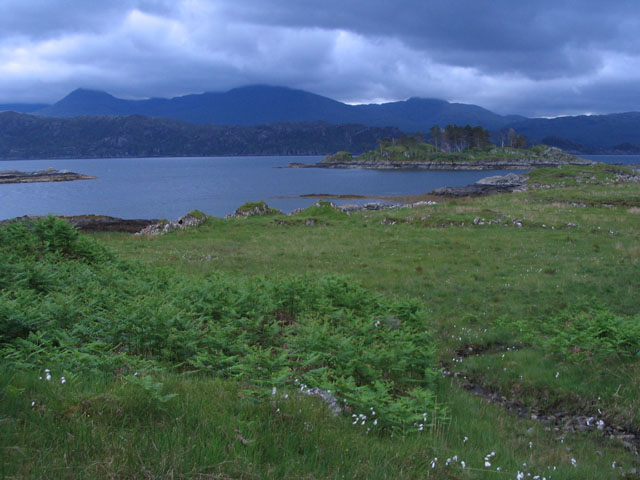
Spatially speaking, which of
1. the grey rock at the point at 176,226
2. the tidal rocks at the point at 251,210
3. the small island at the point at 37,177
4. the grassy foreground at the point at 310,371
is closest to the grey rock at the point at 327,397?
the grassy foreground at the point at 310,371

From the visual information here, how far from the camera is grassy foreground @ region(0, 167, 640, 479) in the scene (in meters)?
4.66

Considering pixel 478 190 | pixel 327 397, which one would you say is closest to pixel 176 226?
pixel 327 397

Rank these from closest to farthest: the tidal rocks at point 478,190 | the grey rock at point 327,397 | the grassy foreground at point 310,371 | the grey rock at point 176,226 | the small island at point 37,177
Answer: the grassy foreground at point 310,371, the grey rock at point 327,397, the grey rock at point 176,226, the tidal rocks at point 478,190, the small island at point 37,177

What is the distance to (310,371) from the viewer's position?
698cm

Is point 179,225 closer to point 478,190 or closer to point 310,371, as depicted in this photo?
point 310,371

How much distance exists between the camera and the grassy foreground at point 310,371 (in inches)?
183

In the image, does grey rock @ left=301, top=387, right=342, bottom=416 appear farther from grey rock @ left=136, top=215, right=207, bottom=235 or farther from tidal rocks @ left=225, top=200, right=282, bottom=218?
tidal rocks @ left=225, top=200, right=282, bottom=218

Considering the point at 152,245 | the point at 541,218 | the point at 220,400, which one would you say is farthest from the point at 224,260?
the point at 541,218

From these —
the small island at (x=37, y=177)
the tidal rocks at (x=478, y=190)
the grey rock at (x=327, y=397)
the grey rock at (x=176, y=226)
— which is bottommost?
the grey rock at (x=176, y=226)

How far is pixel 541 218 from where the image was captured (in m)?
33.1

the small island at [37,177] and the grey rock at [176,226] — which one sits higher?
the small island at [37,177]

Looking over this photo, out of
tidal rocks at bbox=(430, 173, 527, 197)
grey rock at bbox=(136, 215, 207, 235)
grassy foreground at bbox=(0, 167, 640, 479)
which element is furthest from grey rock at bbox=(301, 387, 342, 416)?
tidal rocks at bbox=(430, 173, 527, 197)

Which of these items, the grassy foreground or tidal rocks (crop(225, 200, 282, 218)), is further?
tidal rocks (crop(225, 200, 282, 218))

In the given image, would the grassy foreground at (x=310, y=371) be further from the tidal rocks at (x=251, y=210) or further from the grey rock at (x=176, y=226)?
the tidal rocks at (x=251, y=210)
